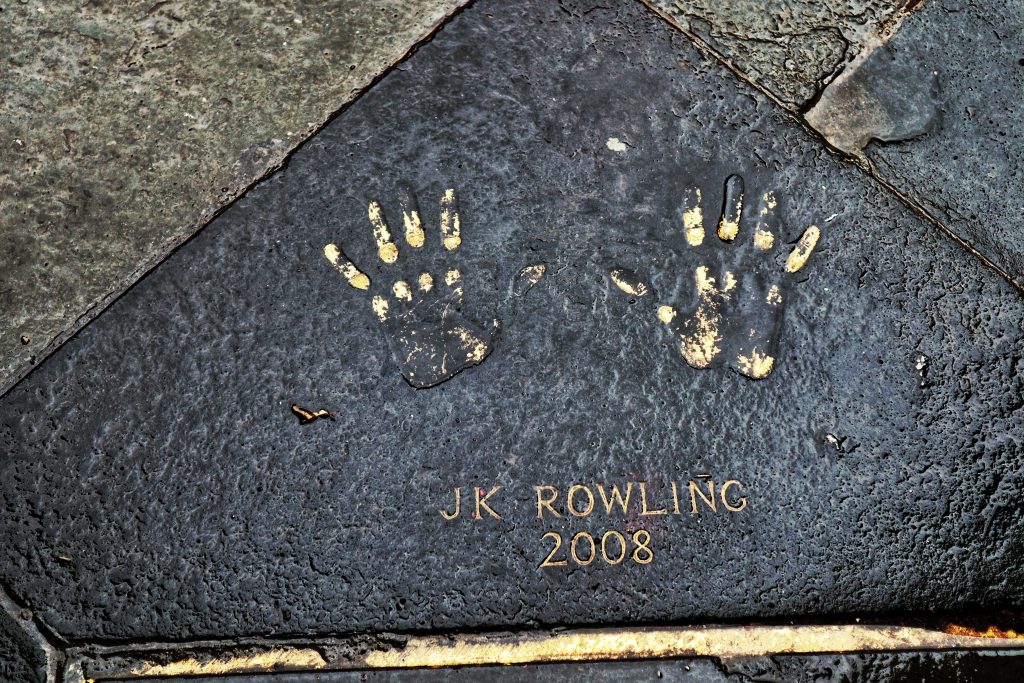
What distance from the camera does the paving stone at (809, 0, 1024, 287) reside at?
141cm

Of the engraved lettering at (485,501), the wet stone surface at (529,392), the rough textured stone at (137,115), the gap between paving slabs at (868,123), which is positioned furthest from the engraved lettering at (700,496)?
the rough textured stone at (137,115)

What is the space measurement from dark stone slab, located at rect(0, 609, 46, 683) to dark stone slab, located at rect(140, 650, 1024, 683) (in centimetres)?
20

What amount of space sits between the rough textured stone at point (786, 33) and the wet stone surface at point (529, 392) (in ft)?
0.23

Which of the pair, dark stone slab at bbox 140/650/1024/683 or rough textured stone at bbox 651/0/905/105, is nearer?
dark stone slab at bbox 140/650/1024/683

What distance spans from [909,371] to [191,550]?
1.29 m

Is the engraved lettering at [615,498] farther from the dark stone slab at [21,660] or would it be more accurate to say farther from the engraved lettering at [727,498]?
the dark stone slab at [21,660]

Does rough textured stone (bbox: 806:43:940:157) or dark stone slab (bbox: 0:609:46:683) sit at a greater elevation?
rough textured stone (bbox: 806:43:940:157)

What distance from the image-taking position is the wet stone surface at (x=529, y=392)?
48.8 inches

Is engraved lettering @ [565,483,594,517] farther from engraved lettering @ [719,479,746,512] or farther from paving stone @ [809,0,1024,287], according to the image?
paving stone @ [809,0,1024,287]

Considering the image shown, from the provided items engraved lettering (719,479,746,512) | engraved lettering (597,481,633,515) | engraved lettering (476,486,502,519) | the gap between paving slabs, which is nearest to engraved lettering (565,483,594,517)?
engraved lettering (597,481,633,515)

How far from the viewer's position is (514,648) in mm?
1215

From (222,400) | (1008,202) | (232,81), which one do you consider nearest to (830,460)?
(1008,202)

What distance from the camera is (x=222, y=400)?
50.7 inches

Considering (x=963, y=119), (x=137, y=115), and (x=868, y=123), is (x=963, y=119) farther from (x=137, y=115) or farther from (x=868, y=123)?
(x=137, y=115)
